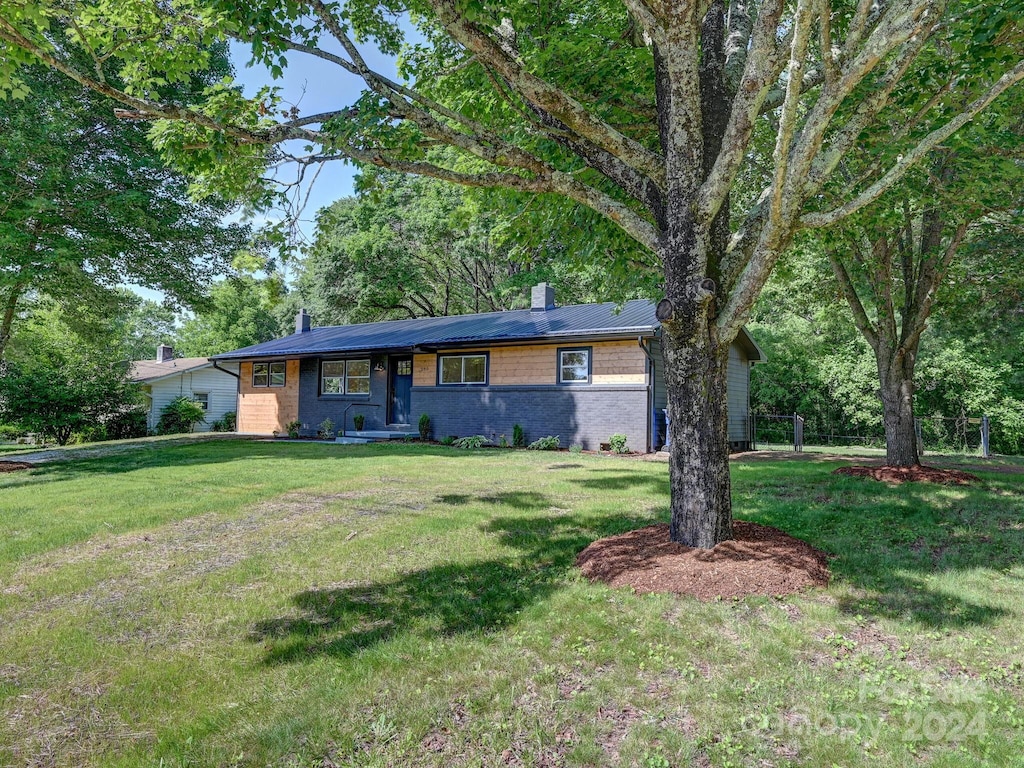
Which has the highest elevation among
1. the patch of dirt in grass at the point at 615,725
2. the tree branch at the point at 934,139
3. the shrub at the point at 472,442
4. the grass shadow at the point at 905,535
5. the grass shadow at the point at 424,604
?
the tree branch at the point at 934,139

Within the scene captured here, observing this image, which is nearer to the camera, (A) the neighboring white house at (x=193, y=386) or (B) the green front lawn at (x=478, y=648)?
(B) the green front lawn at (x=478, y=648)

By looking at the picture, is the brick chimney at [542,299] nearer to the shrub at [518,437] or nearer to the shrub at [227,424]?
the shrub at [518,437]

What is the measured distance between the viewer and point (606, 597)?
155 inches

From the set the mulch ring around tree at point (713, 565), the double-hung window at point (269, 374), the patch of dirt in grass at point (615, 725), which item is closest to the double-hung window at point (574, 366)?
the mulch ring around tree at point (713, 565)

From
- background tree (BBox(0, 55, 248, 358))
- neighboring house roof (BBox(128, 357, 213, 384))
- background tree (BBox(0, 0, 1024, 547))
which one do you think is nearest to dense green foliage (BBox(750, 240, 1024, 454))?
background tree (BBox(0, 0, 1024, 547))

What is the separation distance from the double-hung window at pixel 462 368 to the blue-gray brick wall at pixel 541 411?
326 mm

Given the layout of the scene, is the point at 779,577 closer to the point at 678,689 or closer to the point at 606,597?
the point at 606,597

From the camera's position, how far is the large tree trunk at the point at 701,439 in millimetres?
4562

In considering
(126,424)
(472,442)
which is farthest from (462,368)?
(126,424)

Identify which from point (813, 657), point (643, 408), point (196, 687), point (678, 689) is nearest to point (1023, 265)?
point (643, 408)

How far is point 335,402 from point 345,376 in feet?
3.18

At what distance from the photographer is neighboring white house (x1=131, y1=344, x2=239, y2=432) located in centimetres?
2769

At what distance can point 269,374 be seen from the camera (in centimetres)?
2231

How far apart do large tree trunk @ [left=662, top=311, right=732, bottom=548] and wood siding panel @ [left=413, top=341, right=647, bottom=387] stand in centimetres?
961
